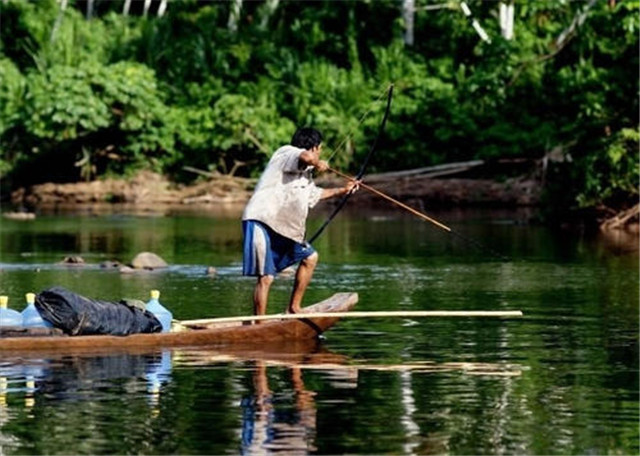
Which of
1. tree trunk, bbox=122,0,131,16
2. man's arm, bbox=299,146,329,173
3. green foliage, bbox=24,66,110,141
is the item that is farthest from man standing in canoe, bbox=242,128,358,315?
tree trunk, bbox=122,0,131,16

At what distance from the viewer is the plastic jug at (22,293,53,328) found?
14.1 m

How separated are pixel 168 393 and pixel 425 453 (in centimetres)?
257

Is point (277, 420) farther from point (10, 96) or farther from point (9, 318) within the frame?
point (10, 96)

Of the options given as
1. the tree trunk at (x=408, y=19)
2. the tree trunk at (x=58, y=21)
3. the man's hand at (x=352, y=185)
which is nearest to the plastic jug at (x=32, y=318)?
the man's hand at (x=352, y=185)

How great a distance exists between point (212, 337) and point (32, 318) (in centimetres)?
137

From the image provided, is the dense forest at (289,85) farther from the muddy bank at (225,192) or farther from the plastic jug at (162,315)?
the plastic jug at (162,315)

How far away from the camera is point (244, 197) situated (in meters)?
40.8

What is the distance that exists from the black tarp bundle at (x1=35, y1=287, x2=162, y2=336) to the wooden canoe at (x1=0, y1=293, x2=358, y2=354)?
9 cm

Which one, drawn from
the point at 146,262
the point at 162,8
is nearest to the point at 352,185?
the point at 146,262

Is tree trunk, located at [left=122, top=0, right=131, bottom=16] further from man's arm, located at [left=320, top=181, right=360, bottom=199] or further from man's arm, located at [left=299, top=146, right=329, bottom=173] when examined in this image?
man's arm, located at [left=299, top=146, right=329, bottom=173]

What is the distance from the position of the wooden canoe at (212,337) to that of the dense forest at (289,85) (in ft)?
71.0

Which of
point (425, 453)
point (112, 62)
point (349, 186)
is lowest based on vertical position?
point (425, 453)

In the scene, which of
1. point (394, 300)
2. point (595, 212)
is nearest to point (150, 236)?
point (595, 212)

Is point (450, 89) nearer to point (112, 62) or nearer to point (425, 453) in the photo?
point (112, 62)
